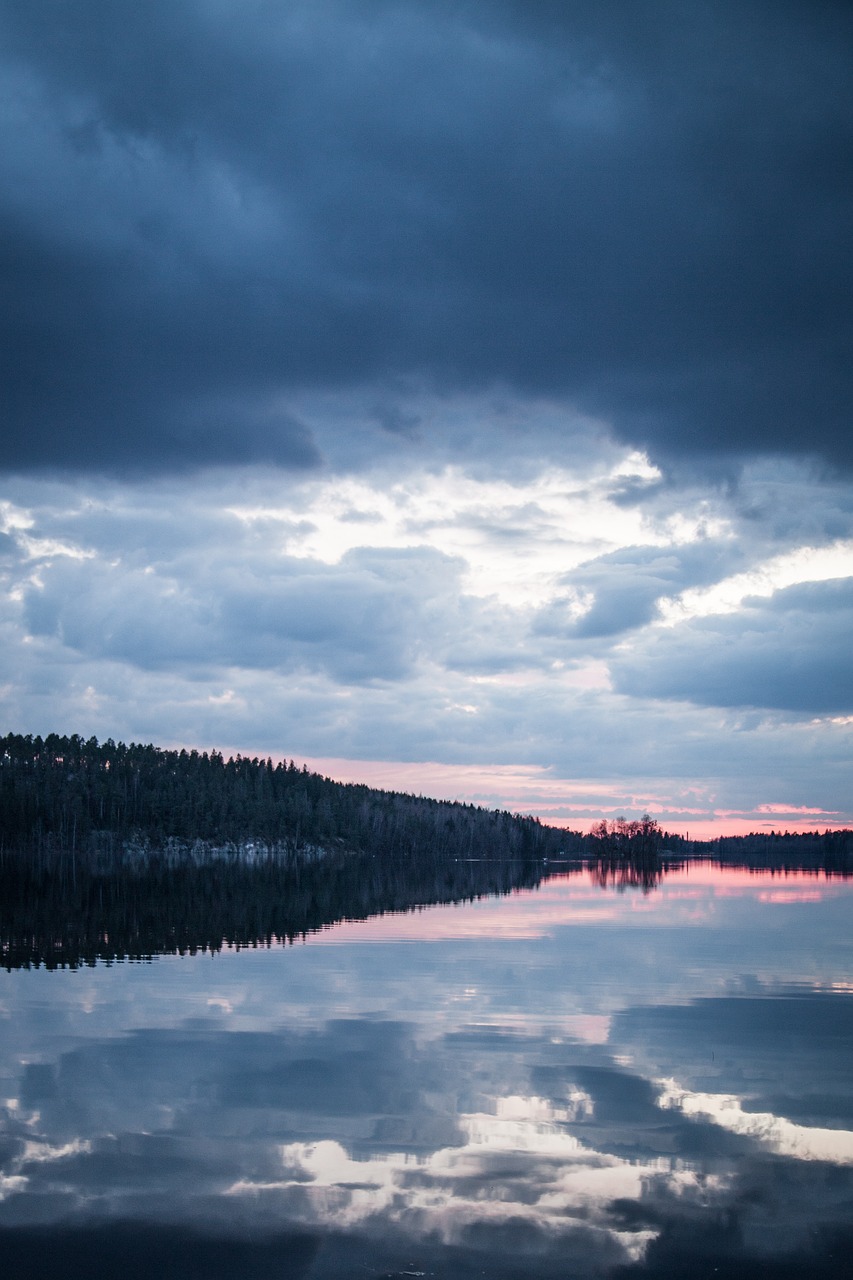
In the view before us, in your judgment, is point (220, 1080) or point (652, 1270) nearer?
point (652, 1270)

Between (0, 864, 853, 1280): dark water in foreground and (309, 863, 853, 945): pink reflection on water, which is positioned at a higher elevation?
(0, 864, 853, 1280): dark water in foreground

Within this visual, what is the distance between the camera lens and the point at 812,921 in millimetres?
64750

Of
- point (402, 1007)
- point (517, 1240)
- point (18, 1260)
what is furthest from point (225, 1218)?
point (402, 1007)

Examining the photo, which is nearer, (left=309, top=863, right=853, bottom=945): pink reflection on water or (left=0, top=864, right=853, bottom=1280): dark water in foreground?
(left=0, top=864, right=853, bottom=1280): dark water in foreground

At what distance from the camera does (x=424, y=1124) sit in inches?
777

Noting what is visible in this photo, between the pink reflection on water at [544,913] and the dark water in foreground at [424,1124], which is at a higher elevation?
the dark water in foreground at [424,1124]

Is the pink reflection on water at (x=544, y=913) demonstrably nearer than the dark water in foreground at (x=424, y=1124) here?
No

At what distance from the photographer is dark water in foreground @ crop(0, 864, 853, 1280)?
1414cm

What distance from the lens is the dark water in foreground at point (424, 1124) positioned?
14.1 meters

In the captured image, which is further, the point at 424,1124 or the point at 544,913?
the point at 544,913

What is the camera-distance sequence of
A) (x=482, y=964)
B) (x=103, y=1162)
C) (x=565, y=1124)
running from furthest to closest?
(x=482, y=964)
(x=565, y=1124)
(x=103, y=1162)

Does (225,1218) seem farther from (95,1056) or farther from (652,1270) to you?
(95,1056)

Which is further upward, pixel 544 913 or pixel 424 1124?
pixel 424 1124

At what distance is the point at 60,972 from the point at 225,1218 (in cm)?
2597
